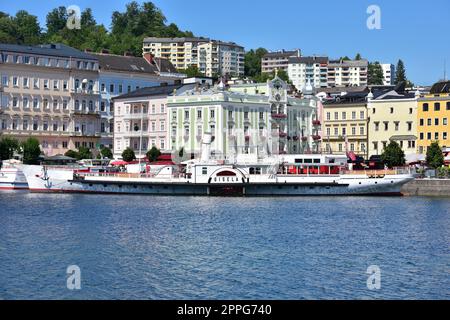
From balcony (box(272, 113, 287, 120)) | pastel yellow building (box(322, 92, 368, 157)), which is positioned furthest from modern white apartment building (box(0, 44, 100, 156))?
pastel yellow building (box(322, 92, 368, 157))

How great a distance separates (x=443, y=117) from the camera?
11256 centimetres

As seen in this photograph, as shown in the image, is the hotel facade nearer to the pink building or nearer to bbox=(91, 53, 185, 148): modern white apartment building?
the pink building

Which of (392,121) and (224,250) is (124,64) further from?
(224,250)

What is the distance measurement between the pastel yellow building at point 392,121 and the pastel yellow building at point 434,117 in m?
0.82

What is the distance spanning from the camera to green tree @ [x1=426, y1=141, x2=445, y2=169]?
98.9 meters

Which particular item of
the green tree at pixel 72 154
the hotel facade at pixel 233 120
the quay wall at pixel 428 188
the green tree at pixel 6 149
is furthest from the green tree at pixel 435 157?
Result: the green tree at pixel 6 149

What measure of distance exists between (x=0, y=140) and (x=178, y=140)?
1845 cm

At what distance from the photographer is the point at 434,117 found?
372ft

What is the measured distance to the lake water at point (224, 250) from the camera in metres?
36.5

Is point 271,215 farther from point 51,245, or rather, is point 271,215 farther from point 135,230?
point 51,245

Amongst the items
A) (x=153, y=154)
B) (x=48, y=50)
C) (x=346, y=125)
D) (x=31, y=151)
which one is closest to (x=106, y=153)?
(x=31, y=151)

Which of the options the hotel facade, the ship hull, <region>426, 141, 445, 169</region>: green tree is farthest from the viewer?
the hotel facade

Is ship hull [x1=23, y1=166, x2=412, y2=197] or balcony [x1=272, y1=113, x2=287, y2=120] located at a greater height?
balcony [x1=272, y1=113, x2=287, y2=120]

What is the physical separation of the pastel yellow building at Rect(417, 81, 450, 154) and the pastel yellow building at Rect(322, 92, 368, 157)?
7.99 m
